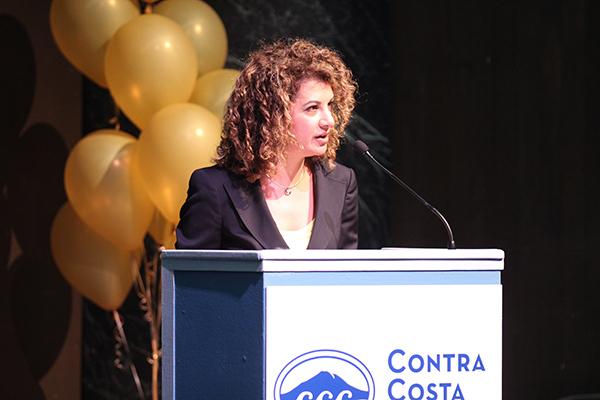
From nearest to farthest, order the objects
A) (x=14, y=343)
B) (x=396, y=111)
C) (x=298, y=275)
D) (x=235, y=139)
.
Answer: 1. (x=298, y=275)
2. (x=235, y=139)
3. (x=14, y=343)
4. (x=396, y=111)

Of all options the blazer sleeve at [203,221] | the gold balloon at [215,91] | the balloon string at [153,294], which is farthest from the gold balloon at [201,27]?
the blazer sleeve at [203,221]

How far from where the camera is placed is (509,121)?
4.79 metres

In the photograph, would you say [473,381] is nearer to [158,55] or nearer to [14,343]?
[158,55]

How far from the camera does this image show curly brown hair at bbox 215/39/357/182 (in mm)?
2627

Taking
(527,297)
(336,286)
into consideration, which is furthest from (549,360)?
(336,286)

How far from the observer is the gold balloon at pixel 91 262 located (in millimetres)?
4066

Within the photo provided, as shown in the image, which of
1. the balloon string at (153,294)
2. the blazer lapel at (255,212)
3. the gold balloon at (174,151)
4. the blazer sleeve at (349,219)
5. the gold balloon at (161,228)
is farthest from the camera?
the balloon string at (153,294)

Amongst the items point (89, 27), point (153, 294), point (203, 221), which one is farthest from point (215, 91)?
point (203, 221)

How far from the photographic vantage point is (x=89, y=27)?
156 inches

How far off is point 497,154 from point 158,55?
1707 mm

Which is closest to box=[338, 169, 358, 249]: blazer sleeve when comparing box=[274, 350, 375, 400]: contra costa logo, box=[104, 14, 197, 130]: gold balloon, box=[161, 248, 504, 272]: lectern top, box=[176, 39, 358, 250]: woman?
box=[176, 39, 358, 250]: woman

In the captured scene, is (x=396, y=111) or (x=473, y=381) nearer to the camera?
(x=473, y=381)

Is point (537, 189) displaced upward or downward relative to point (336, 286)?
upward

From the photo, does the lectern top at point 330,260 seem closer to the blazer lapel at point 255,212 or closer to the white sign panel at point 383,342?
the white sign panel at point 383,342
